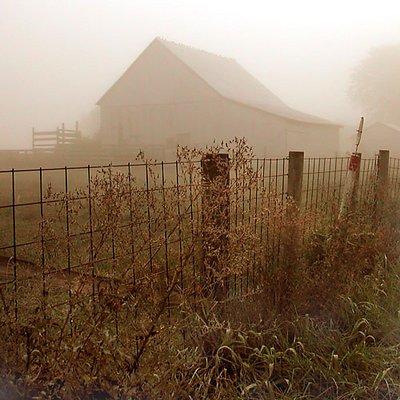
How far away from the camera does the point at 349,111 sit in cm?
1585

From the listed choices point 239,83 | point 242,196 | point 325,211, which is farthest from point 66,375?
point 239,83

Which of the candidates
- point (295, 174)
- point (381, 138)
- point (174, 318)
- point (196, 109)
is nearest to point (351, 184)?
point (295, 174)

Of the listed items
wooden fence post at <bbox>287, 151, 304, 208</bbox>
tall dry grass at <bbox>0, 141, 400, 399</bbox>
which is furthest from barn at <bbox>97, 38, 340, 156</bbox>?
tall dry grass at <bbox>0, 141, 400, 399</bbox>

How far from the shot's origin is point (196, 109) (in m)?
10.8

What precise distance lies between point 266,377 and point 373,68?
64.4 ft

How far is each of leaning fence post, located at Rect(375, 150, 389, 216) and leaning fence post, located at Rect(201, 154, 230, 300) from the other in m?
2.31

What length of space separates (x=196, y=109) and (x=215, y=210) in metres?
9.02

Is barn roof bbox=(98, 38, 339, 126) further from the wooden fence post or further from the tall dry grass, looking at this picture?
the tall dry grass

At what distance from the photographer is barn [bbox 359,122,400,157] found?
13.2 metres

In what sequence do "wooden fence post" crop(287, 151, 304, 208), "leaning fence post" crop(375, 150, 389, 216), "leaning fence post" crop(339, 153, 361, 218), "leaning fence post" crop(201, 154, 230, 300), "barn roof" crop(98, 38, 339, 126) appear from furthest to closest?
"barn roof" crop(98, 38, 339, 126) < "leaning fence post" crop(375, 150, 389, 216) < "leaning fence post" crop(339, 153, 361, 218) < "wooden fence post" crop(287, 151, 304, 208) < "leaning fence post" crop(201, 154, 230, 300)

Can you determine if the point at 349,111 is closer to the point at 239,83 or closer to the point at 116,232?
the point at 239,83

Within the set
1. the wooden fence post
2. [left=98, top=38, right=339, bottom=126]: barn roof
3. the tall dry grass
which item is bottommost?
the tall dry grass

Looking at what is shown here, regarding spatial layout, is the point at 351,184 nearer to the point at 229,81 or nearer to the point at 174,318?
the point at 174,318

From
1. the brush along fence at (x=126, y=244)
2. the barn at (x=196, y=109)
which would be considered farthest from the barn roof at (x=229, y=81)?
the brush along fence at (x=126, y=244)
